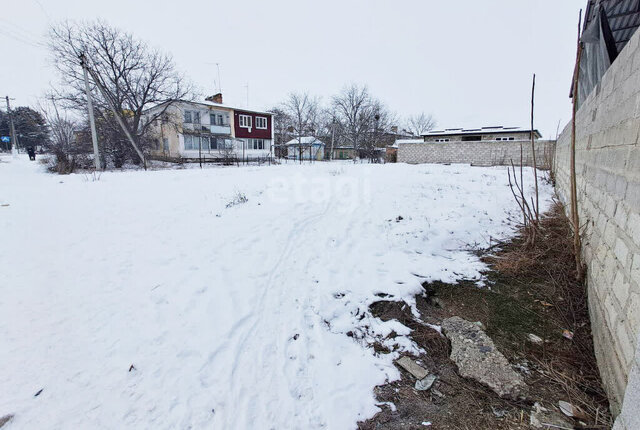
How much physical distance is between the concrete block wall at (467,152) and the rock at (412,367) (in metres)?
19.2

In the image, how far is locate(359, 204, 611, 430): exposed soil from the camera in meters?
1.84

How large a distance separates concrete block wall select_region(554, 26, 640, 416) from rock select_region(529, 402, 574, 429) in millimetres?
278

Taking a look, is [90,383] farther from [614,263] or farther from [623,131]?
[623,131]

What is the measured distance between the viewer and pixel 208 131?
2761 centimetres

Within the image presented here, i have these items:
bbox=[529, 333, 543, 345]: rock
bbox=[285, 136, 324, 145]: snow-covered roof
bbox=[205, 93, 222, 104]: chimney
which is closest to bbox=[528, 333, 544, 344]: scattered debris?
bbox=[529, 333, 543, 345]: rock

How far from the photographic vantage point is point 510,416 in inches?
70.8

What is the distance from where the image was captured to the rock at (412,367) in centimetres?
223

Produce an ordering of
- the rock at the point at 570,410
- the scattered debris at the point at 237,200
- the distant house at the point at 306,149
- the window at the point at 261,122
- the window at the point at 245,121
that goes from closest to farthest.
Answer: the rock at the point at 570,410, the scattered debris at the point at 237,200, the window at the point at 245,121, the window at the point at 261,122, the distant house at the point at 306,149

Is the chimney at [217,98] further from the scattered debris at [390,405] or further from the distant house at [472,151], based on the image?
the scattered debris at [390,405]

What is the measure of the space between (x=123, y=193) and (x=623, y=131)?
10.1 metres

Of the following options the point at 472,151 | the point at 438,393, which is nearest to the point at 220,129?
the point at 472,151

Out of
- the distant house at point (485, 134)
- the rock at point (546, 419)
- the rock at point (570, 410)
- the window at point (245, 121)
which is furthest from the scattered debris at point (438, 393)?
the window at point (245, 121)

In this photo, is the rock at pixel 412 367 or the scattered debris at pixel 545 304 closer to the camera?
the rock at pixel 412 367

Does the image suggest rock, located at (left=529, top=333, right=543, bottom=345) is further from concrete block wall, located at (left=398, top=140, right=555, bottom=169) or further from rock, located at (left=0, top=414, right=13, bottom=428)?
concrete block wall, located at (left=398, top=140, right=555, bottom=169)
